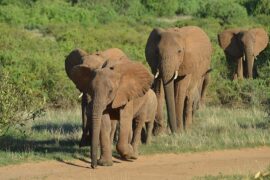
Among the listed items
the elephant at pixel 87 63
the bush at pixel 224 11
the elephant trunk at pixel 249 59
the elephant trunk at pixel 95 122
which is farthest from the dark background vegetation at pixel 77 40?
the elephant trunk at pixel 95 122

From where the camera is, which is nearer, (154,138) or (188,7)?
(154,138)

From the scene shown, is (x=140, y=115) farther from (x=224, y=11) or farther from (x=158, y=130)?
(x=224, y=11)

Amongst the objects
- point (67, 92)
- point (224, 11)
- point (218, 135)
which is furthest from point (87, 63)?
point (224, 11)

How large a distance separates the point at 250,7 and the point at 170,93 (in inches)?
1660

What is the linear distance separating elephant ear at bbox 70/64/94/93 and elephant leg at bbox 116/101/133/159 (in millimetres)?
713

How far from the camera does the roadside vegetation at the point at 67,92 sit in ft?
45.7

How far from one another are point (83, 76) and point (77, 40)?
69.8ft

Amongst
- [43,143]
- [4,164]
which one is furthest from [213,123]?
[4,164]

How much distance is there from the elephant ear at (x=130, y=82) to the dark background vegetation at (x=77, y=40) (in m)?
2.49

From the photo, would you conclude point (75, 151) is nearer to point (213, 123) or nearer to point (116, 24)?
point (213, 123)

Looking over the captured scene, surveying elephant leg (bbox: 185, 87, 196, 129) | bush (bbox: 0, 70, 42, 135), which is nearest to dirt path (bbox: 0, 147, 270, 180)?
bush (bbox: 0, 70, 42, 135)

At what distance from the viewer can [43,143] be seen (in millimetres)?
14281

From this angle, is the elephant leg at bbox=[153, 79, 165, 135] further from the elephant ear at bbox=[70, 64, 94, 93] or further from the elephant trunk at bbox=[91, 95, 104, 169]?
the elephant trunk at bbox=[91, 95, 104, 169]

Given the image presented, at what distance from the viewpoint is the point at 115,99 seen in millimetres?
11969
